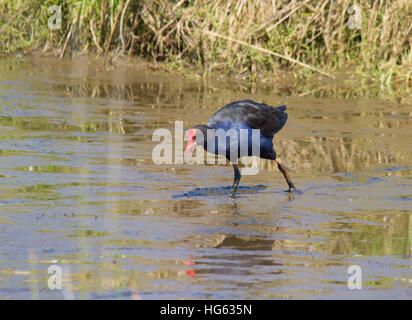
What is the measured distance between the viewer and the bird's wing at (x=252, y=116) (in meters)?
7.91

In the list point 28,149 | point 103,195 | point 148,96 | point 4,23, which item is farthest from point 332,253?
point 4,23

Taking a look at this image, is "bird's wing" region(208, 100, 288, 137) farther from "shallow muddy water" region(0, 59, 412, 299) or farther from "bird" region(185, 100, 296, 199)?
"shallow muddy water" region(0, 59, 412, 299)

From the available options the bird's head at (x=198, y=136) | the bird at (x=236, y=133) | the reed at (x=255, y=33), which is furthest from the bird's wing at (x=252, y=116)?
the reed at (x=255, y=33)

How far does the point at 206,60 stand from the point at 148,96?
2.22 meters

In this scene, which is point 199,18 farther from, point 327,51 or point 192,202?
point 192,202

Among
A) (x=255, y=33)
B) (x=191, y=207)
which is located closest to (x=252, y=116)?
(x=191, y=207)

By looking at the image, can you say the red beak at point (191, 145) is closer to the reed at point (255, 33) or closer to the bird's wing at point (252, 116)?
the bird's wing at point (252, 116)

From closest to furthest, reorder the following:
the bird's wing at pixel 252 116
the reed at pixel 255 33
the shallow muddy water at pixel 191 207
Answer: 1. the shallow muddy water at pixel 191 207
2. the bird's wing at pixel 252 116
3. the reed at pixel 255 33

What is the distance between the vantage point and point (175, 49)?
15930 millimetres

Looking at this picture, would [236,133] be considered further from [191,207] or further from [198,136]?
[191,207]

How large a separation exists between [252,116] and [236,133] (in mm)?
356

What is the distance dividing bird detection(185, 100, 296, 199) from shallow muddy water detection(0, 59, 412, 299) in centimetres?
43

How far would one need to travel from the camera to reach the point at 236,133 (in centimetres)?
781

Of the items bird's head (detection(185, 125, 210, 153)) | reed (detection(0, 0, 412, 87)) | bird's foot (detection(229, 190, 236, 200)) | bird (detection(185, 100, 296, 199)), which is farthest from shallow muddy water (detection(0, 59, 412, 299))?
Result: reed (detection(0, 0, 412, 87))
